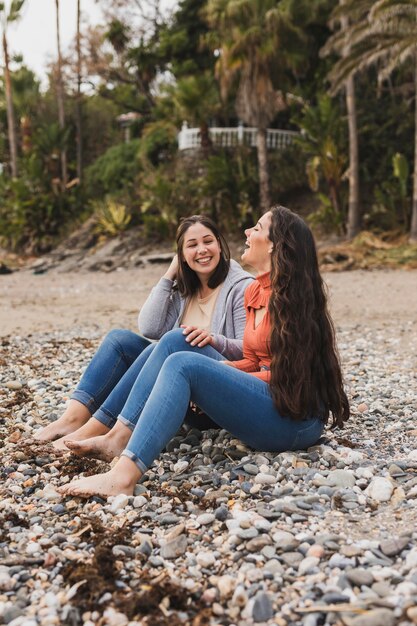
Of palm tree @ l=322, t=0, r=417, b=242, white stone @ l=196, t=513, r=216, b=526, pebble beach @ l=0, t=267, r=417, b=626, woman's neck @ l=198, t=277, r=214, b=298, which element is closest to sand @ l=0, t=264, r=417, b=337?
palm tree @ l=322, t=0, r=417, b=242

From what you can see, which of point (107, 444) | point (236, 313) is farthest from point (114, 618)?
point (236, 313)

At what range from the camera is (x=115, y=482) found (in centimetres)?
307

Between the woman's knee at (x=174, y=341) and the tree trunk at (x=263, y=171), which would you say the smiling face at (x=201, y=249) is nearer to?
the woman's knee at (x=174, y=341)

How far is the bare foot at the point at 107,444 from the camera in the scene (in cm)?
346

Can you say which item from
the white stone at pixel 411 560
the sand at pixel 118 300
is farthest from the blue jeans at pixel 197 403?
the sand at pixel 118 300

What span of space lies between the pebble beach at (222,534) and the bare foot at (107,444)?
0.13m

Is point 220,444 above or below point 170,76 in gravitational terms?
below

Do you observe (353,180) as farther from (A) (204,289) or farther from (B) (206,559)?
(B) (206,559)

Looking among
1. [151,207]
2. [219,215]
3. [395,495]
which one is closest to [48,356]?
[395,495]

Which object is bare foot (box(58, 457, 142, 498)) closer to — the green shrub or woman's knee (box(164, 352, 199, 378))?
woman's knee (box(164, 352, 199, 378))

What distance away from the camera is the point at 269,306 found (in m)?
3.27

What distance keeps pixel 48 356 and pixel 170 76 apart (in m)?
22.5

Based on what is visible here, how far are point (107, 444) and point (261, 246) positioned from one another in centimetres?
131

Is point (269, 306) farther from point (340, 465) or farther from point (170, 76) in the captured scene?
point (170, 76)
